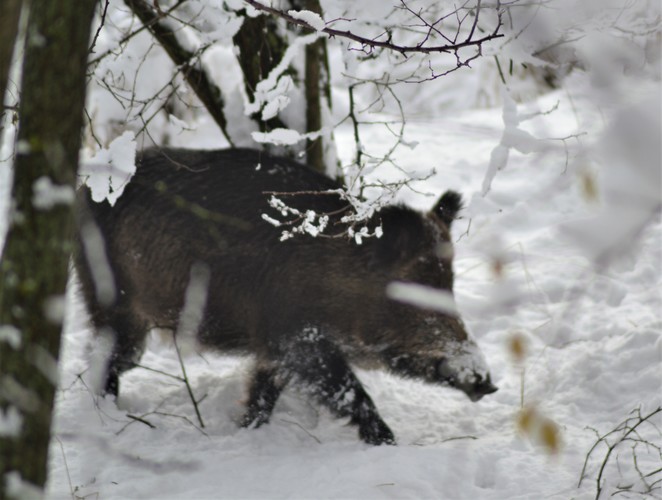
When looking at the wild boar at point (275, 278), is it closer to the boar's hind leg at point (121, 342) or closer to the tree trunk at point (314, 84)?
the boar's hind leg at point (121, 342)

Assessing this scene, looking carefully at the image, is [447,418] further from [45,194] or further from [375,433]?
[45,194]

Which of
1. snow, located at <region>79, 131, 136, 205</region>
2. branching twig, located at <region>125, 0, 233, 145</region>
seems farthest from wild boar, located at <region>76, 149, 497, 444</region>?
snow, located at <region>79, 131, 136, 205</region>

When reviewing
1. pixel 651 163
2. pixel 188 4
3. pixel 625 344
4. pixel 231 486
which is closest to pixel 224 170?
pixel 188 4

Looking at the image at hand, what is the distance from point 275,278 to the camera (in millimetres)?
4504

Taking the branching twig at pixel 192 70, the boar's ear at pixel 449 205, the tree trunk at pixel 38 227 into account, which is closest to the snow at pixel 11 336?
the tree trunk at pixel 38 227

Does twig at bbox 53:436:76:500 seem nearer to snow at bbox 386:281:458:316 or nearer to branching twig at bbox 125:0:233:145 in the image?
snow at bbox 386:281:458:316

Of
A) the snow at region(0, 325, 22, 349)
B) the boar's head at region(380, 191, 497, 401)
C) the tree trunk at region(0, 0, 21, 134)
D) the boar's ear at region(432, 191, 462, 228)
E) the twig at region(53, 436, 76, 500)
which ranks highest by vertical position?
the boar's ear at region(432, 191, 462, 228)

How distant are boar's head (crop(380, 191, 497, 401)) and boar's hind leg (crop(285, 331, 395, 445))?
0.34 m

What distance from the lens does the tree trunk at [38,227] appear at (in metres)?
1.89

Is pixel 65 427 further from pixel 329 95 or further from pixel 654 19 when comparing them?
pixel 654 19

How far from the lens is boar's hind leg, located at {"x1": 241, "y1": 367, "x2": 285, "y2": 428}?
4578 millimetres

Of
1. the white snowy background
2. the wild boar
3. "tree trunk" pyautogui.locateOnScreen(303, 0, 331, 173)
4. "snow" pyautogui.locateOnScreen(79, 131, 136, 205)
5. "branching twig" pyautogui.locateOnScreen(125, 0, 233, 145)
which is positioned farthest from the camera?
"tree trunk" pyautogui.locateOnScreen(303, 0, 331, 173)

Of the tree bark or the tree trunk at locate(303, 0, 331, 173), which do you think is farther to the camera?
the tree trunk at locate(303, 0, 331, 173)

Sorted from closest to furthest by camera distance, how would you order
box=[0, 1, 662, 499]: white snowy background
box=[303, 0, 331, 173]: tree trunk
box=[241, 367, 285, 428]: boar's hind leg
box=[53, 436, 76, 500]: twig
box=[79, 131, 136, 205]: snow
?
box=[79, 131, 136, 205]: snow
box=[53, 436, 76, 500]: twig
box=[0, 1, 662, 499]: white snowy background
box=[241, 367, 285, 428]: boar's hind leg
box=[303, 0, 331, 173]: tree trunk
